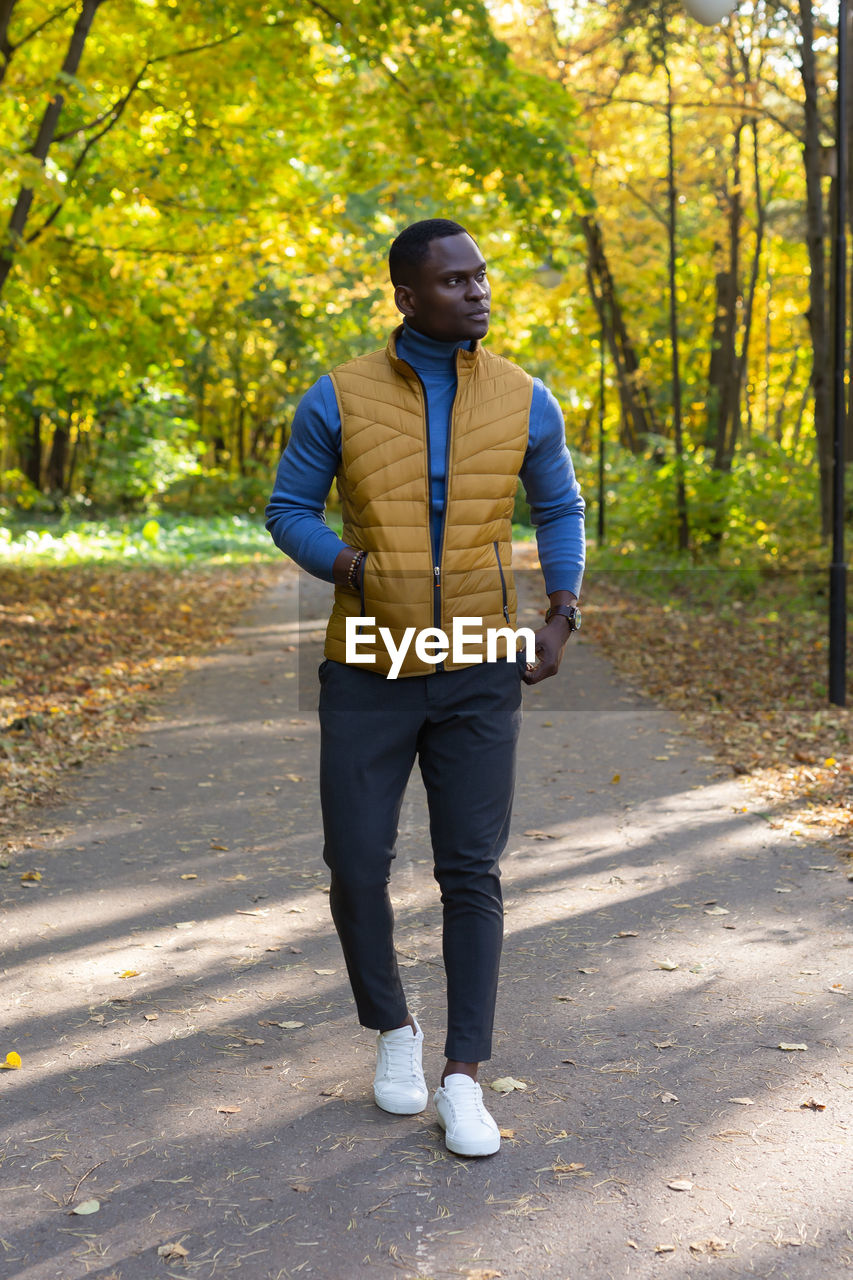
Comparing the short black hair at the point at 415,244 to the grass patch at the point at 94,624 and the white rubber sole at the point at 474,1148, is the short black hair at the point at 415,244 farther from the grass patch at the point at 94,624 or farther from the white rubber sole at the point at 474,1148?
the grass patch at the point at 94,624

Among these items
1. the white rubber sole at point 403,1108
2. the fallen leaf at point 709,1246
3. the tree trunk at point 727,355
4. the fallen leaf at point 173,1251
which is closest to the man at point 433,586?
the white rubber sole at point 403,1108

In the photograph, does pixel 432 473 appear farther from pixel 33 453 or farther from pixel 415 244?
pixel 33 453

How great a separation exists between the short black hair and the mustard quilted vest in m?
0.18

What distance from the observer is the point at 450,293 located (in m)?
3.22

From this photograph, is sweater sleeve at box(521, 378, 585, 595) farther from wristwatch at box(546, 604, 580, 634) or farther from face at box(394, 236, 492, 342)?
face at box(394, 236, 492, 342)

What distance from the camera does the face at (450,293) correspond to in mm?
3211

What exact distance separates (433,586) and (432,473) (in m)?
0.28

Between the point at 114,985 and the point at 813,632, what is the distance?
32.2 feet

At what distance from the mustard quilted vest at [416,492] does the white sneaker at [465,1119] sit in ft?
3.45

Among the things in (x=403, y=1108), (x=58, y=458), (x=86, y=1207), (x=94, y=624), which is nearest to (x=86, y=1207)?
(x=86, y=1207)

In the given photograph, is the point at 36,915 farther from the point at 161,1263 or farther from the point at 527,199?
the point at 527,199

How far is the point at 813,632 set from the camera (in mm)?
12977

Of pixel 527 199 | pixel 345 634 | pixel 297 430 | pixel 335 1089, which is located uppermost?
pixel 527 199

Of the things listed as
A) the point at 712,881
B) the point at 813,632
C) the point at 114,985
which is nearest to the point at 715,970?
the point at 712,881
